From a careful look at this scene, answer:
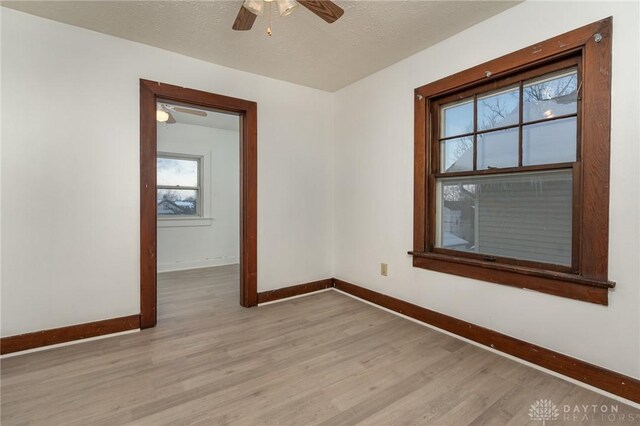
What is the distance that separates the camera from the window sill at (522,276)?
176cm

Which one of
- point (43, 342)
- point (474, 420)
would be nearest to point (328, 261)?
point (474, 420)

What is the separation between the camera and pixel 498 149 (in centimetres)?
231

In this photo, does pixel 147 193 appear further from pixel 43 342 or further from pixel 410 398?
pixel 410 398

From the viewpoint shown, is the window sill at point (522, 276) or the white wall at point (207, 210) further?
the white wall at point (207, 210)

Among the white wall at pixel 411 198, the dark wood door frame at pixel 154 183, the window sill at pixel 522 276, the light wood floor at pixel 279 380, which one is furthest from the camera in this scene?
the dark wood door frame at pixel 154 183

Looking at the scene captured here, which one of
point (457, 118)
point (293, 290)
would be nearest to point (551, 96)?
point (457, 118)

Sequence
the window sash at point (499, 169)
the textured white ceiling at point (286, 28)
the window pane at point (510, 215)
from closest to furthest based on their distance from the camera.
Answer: the window sash at point (499, 169) < the window pane at point (510, 215) < the textured white ceiling at point (286, 28)

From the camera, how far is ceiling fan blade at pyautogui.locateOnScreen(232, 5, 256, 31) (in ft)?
5.91

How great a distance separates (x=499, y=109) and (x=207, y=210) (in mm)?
4651

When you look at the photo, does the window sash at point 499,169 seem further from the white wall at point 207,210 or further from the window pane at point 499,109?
the white wall at point 207,210

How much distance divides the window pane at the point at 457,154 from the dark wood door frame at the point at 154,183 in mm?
1898

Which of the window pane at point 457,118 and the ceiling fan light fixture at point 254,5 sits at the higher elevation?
the ceiling fan light fixture at point 254,5

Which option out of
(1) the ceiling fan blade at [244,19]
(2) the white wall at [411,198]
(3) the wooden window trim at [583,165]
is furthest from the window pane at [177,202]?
(3) the wooden window trim at [583,165]

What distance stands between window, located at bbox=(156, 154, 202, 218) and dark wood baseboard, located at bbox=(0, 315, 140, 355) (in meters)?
2.75
